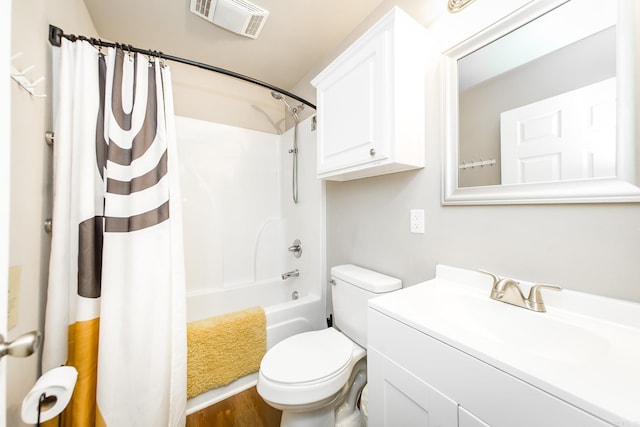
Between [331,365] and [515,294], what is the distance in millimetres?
836

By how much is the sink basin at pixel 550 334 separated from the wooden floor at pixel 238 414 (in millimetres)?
1146

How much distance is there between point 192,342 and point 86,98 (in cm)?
135

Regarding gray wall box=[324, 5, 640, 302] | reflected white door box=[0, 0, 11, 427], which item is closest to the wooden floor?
gray wall box=[324, 5, 640, 302]

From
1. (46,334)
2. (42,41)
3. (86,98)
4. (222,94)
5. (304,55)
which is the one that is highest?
(304,55)

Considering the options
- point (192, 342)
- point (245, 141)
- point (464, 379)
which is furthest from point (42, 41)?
point (464, 379)

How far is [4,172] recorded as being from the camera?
1.48 ft

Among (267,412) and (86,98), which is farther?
(267,412)

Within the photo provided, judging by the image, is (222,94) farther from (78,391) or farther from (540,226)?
(540,226)

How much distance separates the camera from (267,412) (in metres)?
1.37

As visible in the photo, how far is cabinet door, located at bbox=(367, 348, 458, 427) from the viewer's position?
61 cm

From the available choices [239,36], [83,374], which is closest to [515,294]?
[83,374]

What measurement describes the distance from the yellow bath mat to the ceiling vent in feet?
6.29

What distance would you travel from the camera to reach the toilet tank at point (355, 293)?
1224mm

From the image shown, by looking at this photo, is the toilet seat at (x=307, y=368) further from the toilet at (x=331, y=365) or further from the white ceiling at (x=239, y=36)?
the white ceiling at (x=239, y=36)
